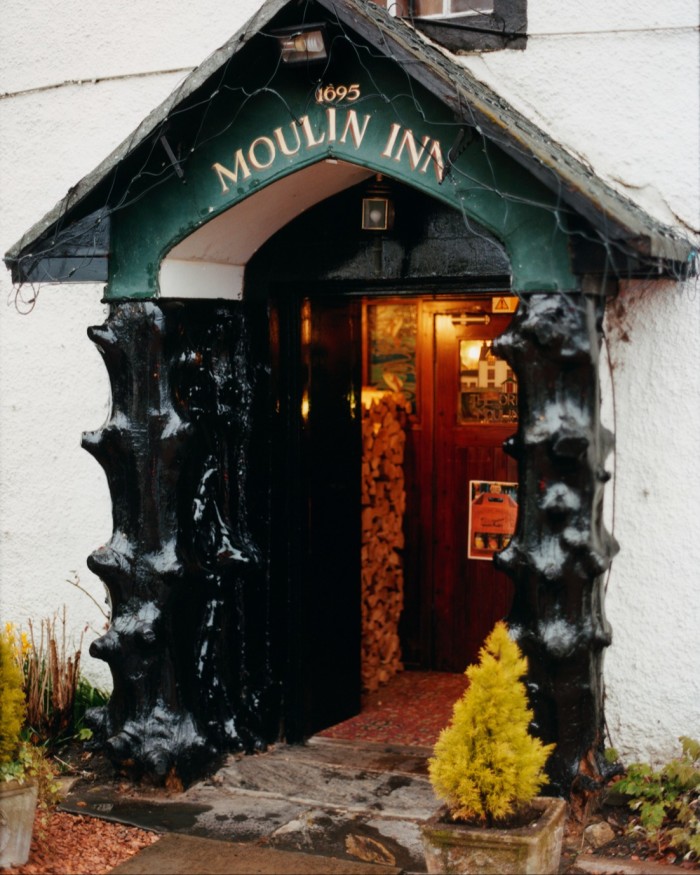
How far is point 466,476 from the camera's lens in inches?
352

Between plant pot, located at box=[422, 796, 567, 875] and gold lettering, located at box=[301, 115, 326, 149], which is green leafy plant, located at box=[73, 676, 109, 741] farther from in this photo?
gold lettering, located at box=[301, 115, 326, 149]

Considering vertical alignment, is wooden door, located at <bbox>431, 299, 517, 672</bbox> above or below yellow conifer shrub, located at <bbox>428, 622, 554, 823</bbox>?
above

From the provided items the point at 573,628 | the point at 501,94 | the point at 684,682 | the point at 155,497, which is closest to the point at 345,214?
the point at 501,94

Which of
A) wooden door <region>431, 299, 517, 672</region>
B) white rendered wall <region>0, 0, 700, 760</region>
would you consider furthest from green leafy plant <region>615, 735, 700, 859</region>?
wooden door <region>431, 299, 517, 672</region>

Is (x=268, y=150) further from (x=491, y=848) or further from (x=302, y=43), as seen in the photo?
(x=491, y=848)

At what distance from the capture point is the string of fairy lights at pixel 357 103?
18.0ft

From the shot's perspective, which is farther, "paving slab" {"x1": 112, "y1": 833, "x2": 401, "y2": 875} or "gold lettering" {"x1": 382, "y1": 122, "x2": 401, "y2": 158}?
"gold lettering" {"x1": 382, "y1": 122, "x2": 401, "y2": 158}

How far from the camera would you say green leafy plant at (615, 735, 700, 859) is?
5.67 meters

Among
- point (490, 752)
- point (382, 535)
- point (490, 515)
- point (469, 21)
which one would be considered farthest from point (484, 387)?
point (490, 752)

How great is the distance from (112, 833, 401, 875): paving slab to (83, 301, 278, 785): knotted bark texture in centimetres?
74

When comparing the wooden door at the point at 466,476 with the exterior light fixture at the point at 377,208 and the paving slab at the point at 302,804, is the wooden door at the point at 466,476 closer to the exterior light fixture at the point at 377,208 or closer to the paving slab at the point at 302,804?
the paving slab at the point at 302,804

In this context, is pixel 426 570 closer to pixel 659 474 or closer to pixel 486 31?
pixel 659 474

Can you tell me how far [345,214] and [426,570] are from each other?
10.5 feet

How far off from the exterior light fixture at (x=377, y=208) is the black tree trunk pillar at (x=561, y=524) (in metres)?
→ 1.32
